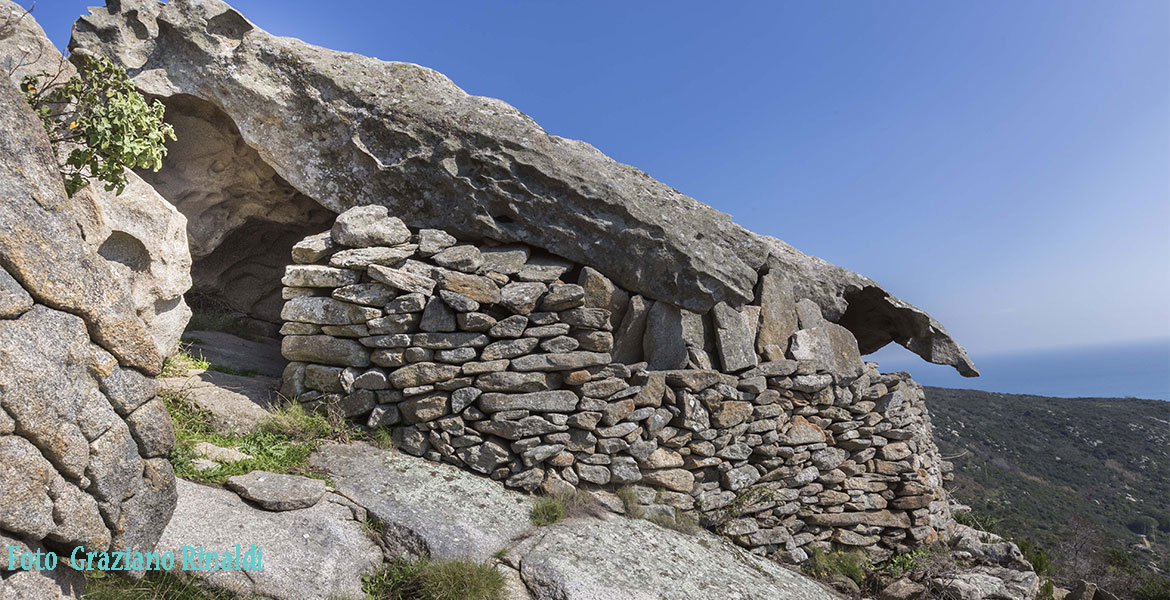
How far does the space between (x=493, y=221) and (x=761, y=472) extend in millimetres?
4272

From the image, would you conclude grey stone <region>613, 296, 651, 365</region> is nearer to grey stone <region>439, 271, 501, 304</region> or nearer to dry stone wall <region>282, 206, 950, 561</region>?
dry stone wall <region>282, 206, 950, 561</region>

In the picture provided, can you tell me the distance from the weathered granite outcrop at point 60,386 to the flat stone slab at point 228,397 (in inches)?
85.4

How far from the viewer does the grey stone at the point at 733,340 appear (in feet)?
23.0

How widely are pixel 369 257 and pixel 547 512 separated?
3042 mm

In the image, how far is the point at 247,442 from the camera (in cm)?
526

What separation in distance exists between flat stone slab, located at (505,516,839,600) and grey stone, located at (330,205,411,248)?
337 centimetres

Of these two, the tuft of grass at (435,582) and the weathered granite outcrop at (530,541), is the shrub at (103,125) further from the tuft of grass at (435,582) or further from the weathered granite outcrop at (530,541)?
the tuft of grass at (435,582)

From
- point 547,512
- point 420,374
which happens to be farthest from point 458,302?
point 547,512

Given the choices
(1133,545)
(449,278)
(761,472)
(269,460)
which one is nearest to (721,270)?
(761,472)

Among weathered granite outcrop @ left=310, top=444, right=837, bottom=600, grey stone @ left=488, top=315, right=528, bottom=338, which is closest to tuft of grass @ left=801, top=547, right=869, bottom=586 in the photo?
weathered granite outcrop @ left=310, top=444, right=837, bottom=600

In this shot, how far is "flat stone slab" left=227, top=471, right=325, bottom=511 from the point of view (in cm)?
437

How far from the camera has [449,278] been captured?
5992mm

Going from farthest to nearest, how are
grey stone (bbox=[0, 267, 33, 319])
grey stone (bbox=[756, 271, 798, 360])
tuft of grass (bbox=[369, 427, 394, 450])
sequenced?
grey stone (bbox=[756, 271, 798, 360]) < tuft of grass (bbox=[369, 427, 394, 450]) < grey stone (bbox=[0, 267, 33, 319])

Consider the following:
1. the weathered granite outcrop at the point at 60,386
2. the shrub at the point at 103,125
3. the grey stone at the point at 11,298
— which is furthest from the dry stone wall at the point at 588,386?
the grey stone at the point at 11,298
